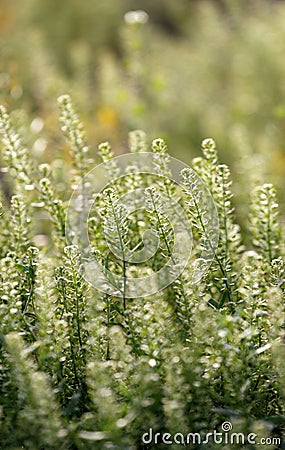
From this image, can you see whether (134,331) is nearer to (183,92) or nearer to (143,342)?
(143,342)

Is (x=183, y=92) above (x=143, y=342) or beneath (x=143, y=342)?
above

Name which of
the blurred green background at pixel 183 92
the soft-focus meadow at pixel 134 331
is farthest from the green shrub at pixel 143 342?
the blurred green background at pixel 183 92

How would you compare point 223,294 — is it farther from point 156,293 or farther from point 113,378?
point 113,378

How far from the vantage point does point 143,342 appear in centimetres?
155

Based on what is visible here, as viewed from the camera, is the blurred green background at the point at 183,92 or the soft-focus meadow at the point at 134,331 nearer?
the soft-focus meadow at the point at 134,331

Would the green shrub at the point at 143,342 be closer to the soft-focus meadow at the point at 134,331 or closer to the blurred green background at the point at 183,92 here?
the soft-focus meadow at the point at 134,331

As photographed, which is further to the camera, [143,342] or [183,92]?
[183,92]

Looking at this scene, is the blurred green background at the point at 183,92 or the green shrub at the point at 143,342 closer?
the green shrub at the point at 143,342

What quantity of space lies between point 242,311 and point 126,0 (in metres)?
10.1

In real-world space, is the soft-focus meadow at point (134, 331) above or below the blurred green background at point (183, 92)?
below

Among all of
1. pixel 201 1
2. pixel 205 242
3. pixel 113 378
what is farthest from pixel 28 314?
pixel 201 1

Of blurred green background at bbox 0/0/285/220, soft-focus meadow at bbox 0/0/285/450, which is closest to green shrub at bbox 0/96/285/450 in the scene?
soft-focus meadow at bbox 0/0/285/450

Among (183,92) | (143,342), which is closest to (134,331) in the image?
(143,342)

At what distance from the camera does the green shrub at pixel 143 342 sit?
133 cm
